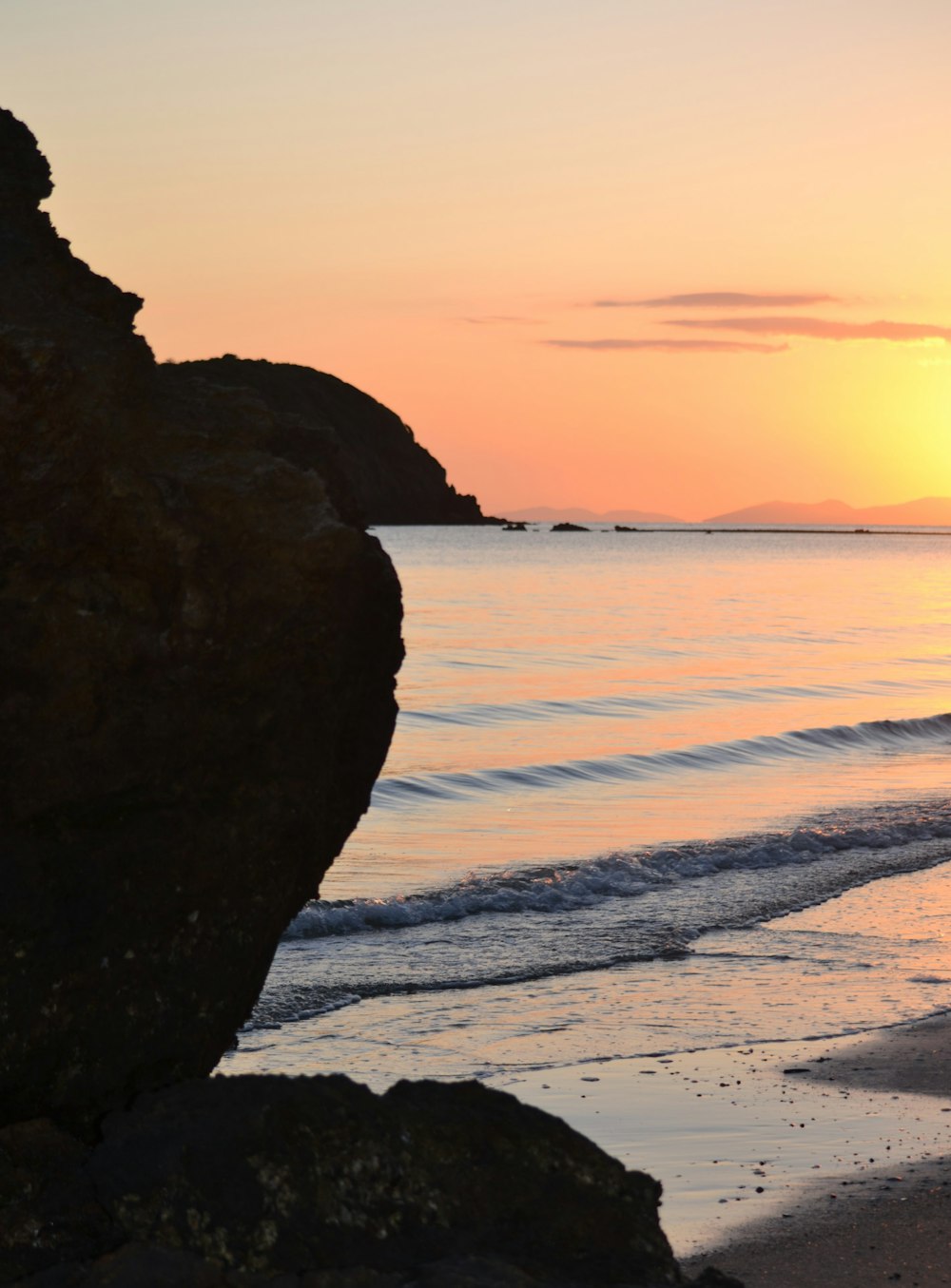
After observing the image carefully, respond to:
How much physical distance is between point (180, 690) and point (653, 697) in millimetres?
21392

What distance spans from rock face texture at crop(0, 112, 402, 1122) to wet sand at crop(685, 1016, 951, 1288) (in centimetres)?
185

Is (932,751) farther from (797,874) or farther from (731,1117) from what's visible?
(731,1117)

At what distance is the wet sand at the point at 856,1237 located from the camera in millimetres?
4559

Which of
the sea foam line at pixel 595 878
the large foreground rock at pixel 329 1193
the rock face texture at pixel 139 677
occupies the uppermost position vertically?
the rock face texture at pixel 139 677

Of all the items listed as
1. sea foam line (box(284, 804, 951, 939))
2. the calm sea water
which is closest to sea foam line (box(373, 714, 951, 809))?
the calm sea water

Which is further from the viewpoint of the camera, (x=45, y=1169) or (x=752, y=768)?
(x=752, y=768)

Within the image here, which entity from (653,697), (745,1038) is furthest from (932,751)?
(745,1038)

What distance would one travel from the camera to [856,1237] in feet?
16.0

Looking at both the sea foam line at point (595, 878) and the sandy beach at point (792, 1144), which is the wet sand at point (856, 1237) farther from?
the sea foam line at point (595, 878)

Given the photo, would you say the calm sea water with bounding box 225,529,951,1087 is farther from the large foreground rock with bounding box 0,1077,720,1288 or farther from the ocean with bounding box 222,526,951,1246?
the large foreground rock with bounding box 0,1077,720,1288

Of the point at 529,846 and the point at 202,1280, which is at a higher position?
the point at 202,1280

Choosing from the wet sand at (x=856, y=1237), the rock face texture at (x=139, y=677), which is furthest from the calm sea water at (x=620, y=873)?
the rock face texture at (x=139, y=677)

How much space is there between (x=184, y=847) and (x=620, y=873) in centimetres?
800

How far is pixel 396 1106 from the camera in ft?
12.7
